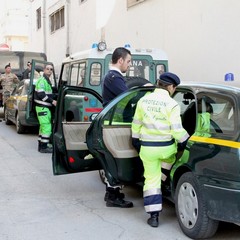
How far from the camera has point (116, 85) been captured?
16.2 feet

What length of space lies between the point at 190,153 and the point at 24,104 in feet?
23.1

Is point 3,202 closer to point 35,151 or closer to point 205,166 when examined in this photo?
point 205,166

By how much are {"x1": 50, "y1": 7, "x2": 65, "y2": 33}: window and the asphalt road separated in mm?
14217

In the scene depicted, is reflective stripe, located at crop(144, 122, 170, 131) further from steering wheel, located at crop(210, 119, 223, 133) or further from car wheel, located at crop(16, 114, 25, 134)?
car wheel, located at crop(16, 114, 25, 134)

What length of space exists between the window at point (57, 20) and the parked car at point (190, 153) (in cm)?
1577

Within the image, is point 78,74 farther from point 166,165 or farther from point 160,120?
point 160,120

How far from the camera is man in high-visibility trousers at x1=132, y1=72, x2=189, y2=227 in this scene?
163 inches

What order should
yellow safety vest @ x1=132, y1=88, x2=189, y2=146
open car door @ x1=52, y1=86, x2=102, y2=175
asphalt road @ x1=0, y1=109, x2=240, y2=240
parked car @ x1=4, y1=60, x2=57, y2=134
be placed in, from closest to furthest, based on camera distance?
1. yellow safety vest @ x1=132, y1=88, x2=189, y2=146
2. asphalt road @ x1=0, y1=109, x2=240, y2=240
3. open car door @ x1=52, y1=86, x2=102, y2=175
4. parked car @ x1=4, y1=60, x2=57, y2=134

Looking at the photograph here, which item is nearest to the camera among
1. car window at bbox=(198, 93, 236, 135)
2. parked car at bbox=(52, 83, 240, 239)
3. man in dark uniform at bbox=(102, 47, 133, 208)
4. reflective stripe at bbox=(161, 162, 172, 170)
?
parked car at bbox=(52, 83, 240, 239)

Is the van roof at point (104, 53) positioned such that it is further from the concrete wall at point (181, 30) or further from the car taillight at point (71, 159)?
the car taillight at point (71, 159)

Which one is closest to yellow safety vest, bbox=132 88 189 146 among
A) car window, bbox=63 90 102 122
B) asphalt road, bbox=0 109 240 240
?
asphalt road, bbox=0 109 240 240

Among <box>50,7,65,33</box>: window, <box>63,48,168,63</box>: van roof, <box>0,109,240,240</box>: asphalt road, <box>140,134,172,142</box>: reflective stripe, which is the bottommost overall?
<box>0,109,240,240</box>: asphalt road

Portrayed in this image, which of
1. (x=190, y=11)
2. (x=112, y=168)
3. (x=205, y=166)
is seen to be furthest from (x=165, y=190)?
(x=190, y=11)

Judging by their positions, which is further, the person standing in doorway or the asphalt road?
the person standing in doorway
